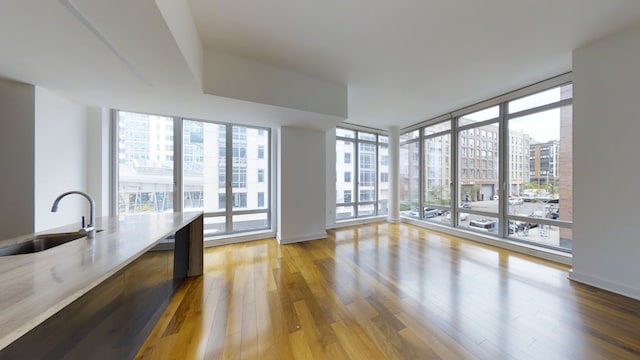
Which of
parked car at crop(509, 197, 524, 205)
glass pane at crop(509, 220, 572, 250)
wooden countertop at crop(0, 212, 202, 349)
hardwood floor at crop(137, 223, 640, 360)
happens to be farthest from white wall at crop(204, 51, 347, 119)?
glass pane at crop(509, 220, 572, 250)

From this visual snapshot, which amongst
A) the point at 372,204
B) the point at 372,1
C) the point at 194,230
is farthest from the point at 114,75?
the point at 372,204

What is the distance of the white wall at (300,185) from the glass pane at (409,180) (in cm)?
297

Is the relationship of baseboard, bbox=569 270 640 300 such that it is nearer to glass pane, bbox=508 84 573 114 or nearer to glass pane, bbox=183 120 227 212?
glass pane, bbox=508 84 573 114

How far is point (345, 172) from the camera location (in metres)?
5.66

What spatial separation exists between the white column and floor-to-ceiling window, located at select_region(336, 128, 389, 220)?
0.61 feet

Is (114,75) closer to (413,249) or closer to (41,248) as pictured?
(41,248)

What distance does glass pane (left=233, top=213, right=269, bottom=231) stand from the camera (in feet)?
14.2

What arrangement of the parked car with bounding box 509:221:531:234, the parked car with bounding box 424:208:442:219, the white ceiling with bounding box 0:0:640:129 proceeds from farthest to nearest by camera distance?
the parked car with bounding box 424:208:442:219, the parked car with bounding box 509:221:531:234, the white ceiling with bounding box 0:0:640:129

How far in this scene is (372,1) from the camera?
1881mm

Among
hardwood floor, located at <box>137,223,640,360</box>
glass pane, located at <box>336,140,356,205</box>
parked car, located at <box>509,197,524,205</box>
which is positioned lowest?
hardwood floor, located at <box>137,223,640,360</box>

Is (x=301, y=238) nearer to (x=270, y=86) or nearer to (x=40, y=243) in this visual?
Answer: (x=270, y=86)

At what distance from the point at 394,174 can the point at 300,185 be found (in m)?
3.22

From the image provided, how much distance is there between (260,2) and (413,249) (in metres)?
4.07

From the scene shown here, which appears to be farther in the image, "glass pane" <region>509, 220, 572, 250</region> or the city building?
"glass pane" <region>509, 220, 572, 250</region>
